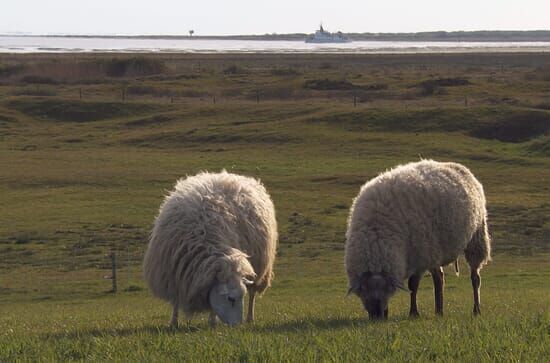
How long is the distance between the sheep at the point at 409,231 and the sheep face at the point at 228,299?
159 cm

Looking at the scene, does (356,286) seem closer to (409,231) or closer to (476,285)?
(409,231)

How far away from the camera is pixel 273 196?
34.7 meters

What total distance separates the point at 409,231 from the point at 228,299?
274 centimetres

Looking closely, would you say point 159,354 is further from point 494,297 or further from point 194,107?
point 194,107

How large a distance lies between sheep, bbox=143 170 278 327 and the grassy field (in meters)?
0.45

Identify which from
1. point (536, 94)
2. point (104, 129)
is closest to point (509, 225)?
point (104, 129)

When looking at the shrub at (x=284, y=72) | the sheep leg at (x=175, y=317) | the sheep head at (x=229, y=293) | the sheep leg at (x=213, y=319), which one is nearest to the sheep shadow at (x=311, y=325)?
the sheep head at (x=229, y=293)

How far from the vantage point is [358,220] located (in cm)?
1352

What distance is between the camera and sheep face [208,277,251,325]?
486 inches

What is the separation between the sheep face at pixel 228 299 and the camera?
1234 cm

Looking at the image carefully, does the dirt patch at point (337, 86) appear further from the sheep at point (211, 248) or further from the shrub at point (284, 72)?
Answer: the sheep at point (211, 248)

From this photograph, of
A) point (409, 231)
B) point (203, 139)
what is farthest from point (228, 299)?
point (203, 139)

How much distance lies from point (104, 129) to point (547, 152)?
2549 cm

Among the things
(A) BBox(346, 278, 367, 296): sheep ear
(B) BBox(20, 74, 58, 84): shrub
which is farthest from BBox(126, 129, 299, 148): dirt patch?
(A) BBox(346, 278, 367, 296): sheep ear
